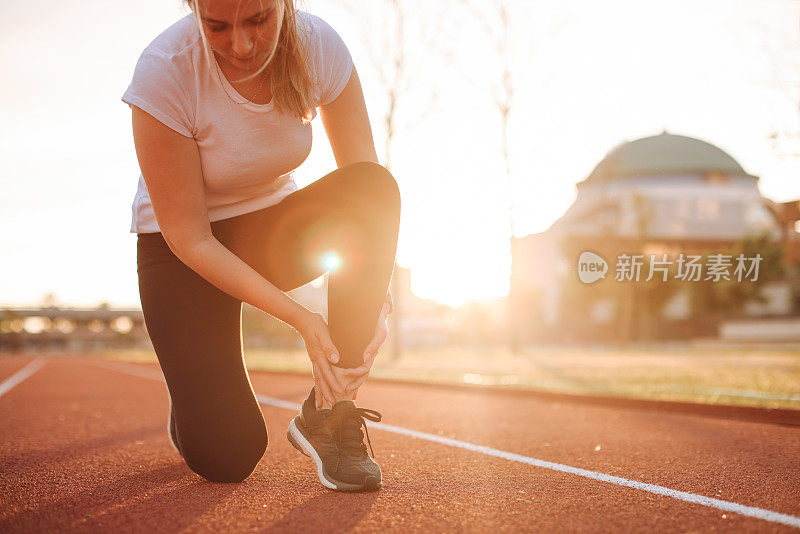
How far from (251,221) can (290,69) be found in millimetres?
644

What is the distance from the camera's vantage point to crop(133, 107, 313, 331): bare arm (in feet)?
7.06

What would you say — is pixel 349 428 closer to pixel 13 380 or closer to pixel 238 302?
pixel 238 302

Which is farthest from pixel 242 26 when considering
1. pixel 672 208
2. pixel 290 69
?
pixel 672 208

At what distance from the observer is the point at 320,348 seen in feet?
7.25

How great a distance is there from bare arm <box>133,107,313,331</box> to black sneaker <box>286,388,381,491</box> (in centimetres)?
39

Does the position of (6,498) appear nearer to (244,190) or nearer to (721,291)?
(244,190)

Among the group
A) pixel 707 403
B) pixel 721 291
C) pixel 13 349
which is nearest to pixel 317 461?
pixel 707 403

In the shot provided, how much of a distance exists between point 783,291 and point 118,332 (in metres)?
55.2

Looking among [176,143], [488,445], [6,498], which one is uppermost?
[176,143]

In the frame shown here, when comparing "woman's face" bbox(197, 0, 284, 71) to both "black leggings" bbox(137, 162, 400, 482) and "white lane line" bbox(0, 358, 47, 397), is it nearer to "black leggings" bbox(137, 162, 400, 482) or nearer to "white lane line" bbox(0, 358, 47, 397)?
"black leggings" bbox(137, 162, 400, 482)

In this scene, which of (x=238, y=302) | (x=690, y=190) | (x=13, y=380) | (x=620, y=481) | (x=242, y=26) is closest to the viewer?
(x=242, y=26)

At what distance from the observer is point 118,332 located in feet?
210

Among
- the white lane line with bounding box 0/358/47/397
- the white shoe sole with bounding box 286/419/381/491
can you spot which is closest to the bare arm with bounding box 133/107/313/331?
the white shoe sole with bounding box 286/419/381/491

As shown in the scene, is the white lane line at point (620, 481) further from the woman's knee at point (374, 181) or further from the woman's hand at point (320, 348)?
the woman's knee at point (374, 181)
